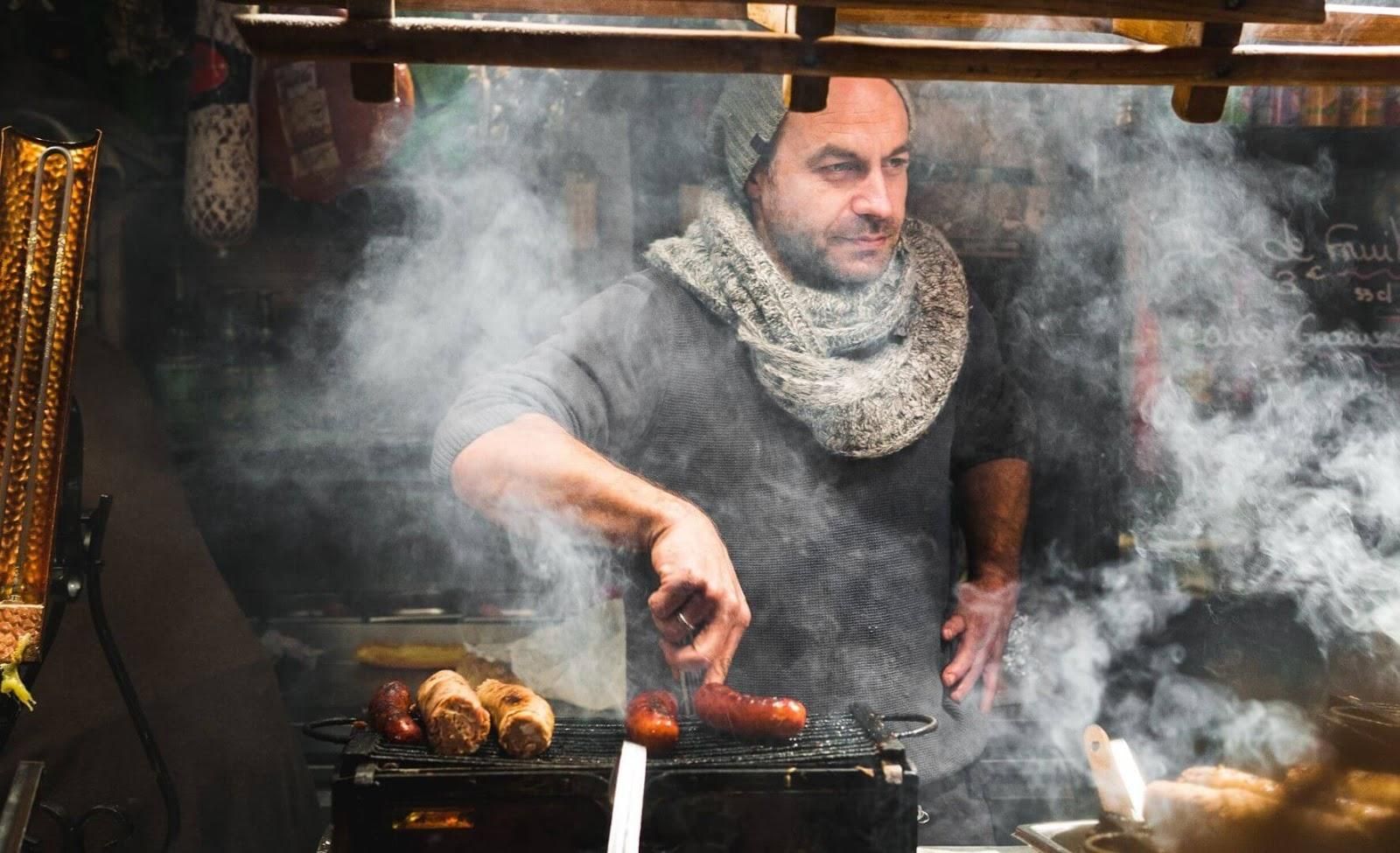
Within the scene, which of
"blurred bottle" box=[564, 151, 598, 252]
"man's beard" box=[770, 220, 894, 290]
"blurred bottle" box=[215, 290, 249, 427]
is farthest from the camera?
"man's beard" box=[770, 220, 894, 290]

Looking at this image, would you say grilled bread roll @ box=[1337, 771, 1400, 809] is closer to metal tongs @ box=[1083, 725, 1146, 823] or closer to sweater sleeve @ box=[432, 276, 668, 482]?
metal tongs @ box=[1083, 725, 1146, 823]

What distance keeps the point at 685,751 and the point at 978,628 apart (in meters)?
1.57

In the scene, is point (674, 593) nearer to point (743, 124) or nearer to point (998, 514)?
point (998, 514)

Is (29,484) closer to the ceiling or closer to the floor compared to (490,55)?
closer to the floor

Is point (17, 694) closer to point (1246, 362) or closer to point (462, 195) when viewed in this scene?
point (462, 195)

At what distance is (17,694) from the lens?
2947mm

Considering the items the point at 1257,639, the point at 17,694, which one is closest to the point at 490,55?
the point at 17,694

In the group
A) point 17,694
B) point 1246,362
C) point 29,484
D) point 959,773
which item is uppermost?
point 1246,362

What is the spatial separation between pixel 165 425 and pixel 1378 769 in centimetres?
366

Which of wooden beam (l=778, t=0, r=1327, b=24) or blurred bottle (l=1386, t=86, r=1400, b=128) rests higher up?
blurred bottle (l=1386, t=86, r=1400, b=128)

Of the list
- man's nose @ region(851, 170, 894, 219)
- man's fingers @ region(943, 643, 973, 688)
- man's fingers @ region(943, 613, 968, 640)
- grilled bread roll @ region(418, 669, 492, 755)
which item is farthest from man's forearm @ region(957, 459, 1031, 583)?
grilled bread roll @ region(418, 669, 492, 755)

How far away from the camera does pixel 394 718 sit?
3.00 meters

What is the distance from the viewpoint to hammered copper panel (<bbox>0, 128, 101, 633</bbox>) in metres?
3.04

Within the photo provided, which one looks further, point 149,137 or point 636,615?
point 636,615
